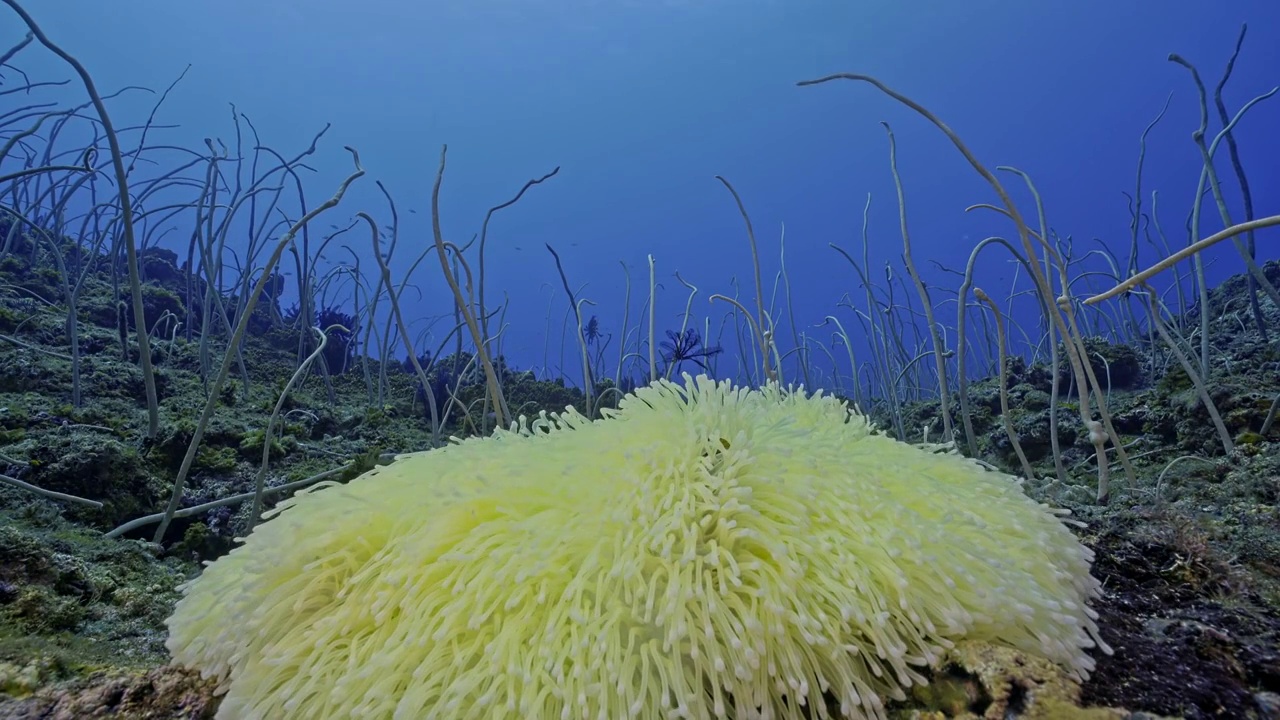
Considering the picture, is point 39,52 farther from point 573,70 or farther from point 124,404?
point 124,404

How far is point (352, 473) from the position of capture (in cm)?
297

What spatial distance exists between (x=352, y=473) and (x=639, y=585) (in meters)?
2.45

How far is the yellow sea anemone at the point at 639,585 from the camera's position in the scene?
3.21 ft

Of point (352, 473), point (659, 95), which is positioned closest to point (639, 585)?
point (352, 473)

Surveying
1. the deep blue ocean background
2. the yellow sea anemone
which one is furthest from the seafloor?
the deep blue ocean background

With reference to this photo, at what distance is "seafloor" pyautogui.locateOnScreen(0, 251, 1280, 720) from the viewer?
1.01 meters

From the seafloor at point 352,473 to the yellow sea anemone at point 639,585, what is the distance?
0.35ft

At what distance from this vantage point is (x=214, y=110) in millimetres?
47812

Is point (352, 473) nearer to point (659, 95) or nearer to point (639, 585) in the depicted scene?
point (639, 585)

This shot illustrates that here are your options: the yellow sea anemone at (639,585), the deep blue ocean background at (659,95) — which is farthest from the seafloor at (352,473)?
the deep blue ocean background at (659,95)

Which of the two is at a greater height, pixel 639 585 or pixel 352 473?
pixel 352 473

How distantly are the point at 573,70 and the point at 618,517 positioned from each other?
191 ft

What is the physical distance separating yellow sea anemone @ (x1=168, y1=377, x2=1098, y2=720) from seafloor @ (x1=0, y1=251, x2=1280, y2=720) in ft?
0.35

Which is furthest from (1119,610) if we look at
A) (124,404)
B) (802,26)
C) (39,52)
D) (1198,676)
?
(39,52)
